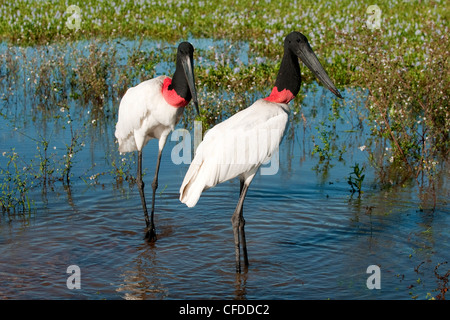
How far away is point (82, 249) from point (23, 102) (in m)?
4.56

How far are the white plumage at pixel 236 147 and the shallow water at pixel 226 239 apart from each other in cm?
63

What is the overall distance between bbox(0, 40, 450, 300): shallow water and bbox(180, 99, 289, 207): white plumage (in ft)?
2.06

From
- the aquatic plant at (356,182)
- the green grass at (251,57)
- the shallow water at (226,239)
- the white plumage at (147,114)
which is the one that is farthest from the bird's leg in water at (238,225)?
the green grass at (251,57)

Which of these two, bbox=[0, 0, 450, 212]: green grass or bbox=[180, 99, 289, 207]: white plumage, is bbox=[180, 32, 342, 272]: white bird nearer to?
bbox=[180, 99, 289, 207]: white plumage

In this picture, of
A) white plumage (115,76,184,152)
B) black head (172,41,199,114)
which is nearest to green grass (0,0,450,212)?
white plumage (115,76,184,152)

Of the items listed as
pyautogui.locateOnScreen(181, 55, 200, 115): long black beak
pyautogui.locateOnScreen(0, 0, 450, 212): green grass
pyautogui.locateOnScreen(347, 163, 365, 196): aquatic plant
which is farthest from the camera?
pyautogui.locateOnScreen(0, 0, 450, 212): green grass

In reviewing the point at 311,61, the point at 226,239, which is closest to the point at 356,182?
the point at 226,239

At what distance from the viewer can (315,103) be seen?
9.95 m

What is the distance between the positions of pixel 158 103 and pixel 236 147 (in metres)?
1.04

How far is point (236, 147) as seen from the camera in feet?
16.8

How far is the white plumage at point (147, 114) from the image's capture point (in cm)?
591

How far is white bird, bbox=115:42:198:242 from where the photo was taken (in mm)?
5828

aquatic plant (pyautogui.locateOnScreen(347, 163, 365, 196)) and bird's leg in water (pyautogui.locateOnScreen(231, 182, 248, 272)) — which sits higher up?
aquatic plant (pyautogui.locateOnScreen(347, 163, 365, 196))

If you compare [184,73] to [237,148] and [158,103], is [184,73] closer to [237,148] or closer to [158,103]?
[158,103]
